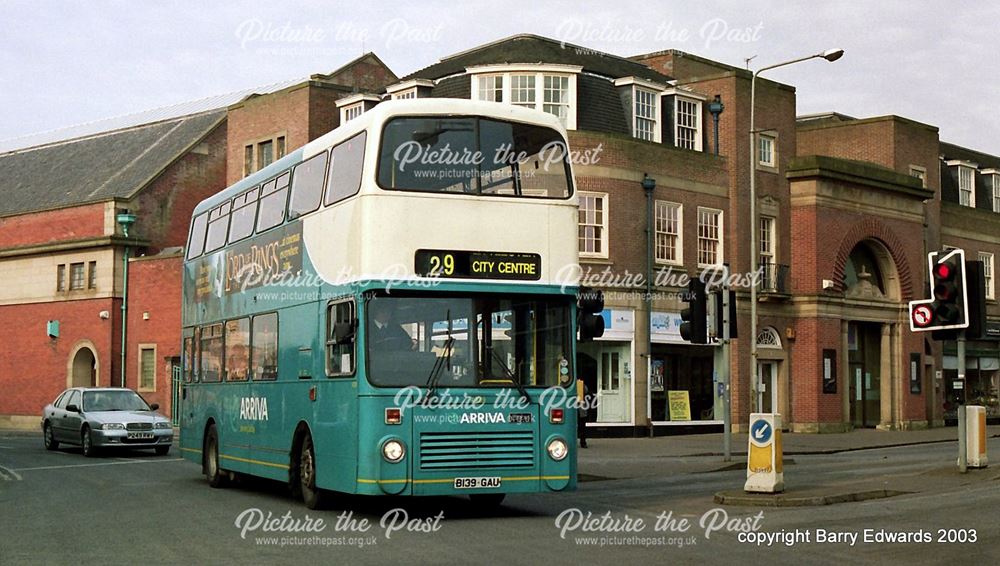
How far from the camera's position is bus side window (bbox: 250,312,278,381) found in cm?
1697

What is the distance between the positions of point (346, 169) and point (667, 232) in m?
23.6

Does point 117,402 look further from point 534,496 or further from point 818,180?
point 818,180

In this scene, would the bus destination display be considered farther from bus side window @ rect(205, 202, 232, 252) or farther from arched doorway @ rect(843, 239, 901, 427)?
arched doorway @ rect(843, 239, 901, 427)

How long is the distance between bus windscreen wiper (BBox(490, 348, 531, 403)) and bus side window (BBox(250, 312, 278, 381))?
13.4ft

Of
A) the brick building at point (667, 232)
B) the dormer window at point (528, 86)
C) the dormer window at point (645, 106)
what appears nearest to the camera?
the dormer window at point (528, 86)

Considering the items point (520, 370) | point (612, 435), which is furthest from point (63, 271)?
point (520, 370)

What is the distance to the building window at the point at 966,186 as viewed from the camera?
51312 mm

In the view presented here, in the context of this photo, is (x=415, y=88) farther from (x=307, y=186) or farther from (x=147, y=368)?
(x=307, y=186)

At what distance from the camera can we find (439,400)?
13734mm

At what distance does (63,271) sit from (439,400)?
1585 inches

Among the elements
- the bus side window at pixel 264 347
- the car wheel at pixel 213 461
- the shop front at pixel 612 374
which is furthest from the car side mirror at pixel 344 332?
the shop front at pixel 612 374

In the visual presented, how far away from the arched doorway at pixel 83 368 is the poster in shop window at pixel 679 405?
954 inches

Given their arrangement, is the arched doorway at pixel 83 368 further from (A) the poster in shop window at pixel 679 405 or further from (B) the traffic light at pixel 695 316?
(B) the traffic light at pixel 695 316

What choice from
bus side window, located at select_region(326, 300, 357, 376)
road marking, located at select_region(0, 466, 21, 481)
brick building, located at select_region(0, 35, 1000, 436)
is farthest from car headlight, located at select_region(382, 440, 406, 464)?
brick building, located at select_region(0, 35, 1000, 436)
